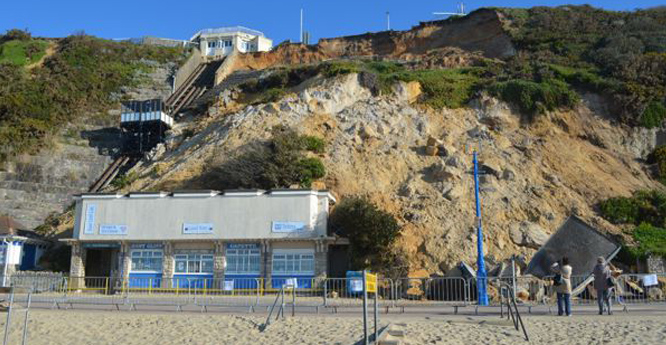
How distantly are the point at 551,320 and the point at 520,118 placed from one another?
2662 centimetres

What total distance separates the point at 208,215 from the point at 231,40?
146 ft

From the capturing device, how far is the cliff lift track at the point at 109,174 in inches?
1570

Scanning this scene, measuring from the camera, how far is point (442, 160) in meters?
33.9

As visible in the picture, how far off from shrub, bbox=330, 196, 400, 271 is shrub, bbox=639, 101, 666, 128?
69.0ft

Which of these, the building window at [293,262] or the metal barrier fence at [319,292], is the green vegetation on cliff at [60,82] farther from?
the building window at [293,262]

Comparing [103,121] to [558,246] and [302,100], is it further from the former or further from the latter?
[558,246]

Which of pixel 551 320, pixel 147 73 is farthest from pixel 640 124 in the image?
pixel 147 73

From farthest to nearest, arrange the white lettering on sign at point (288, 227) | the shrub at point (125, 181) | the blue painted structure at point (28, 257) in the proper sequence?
the shrub at point (125, 181) → the blue painted structure at point (28, 257) → the white lettering on sign at point (288, 227)

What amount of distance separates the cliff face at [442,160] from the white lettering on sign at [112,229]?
468 centimetres

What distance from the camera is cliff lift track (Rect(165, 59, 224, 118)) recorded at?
4894 centimetres

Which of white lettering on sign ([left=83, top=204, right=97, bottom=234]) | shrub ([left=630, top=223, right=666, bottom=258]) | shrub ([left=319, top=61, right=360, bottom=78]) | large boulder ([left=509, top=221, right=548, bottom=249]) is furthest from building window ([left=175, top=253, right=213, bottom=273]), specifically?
shrub ([left=630, top=223, right=666, bottom=258])

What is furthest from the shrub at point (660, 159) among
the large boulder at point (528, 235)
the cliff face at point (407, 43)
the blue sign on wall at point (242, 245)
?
the blue sign on wall at point (242, 245)

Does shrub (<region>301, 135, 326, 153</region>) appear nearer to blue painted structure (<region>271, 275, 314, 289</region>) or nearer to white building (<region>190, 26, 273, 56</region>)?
blue painted structure (<region>271, 275, 314, 289</region>)

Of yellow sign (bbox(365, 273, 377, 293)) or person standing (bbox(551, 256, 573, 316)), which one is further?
person standing (bbox(551, 256, 573, 316))
